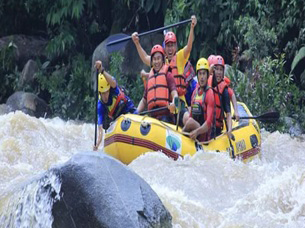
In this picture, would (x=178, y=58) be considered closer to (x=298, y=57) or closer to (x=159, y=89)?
(x=159, y=89)

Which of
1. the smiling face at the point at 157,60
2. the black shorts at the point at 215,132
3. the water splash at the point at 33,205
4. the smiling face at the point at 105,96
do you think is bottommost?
the black shorts at the point at 215,132

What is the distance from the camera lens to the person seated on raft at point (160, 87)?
884 cm

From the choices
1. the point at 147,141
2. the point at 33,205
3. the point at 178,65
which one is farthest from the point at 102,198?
the point at 178,65

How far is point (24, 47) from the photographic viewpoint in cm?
1505

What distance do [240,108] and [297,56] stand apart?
2211mm

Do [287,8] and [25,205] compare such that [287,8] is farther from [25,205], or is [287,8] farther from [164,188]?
[25,205]

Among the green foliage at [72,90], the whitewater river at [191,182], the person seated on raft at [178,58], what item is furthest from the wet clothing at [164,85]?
the green foliage at [72,90]

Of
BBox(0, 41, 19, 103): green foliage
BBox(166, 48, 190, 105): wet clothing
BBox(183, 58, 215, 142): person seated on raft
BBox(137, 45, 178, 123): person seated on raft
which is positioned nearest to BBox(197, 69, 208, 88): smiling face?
BBox(183, 58, 215, 142): person seated on raft

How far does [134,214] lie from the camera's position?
5.18m

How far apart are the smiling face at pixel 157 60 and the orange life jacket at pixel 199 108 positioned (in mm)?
486

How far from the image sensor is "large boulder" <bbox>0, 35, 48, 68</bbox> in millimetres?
14852

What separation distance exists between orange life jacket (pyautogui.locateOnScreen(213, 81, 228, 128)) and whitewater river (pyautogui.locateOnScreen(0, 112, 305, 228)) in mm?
628

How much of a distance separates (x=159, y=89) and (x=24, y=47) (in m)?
6.72

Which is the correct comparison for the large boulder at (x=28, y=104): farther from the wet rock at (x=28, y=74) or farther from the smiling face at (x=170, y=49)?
the smiling face at (x=170, y=49)
